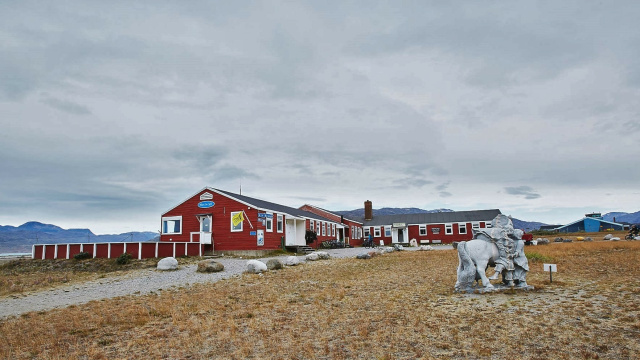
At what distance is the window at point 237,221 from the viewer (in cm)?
2945

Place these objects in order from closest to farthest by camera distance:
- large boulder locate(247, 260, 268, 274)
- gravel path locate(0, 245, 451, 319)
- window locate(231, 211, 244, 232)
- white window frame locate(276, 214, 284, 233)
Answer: gravel path locate(0, 245, 451, 319) → large boulder locate(247, 260, 268, 274) → window locate(231, 211, 244, 232) → white window frame locate(276, 214, 284, 233)

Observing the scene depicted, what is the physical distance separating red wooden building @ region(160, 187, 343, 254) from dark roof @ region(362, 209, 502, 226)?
30218mm

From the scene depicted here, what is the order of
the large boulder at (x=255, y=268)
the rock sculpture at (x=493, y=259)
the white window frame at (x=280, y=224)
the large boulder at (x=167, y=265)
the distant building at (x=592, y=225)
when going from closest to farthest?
the rock sculpture at (x=493, y=259) → the large boulder at (x=255, y=268) → the large boulder at (x=167, y=265) → the white window frame at (x=280, y=224) → the distant building at (x=592, y=225)

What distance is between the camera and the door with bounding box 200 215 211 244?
98.1ft

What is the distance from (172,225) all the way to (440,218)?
3946cm

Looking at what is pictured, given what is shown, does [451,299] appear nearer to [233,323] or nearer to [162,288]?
[233,323]

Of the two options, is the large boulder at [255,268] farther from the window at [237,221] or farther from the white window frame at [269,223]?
the white window frame at [269,223]

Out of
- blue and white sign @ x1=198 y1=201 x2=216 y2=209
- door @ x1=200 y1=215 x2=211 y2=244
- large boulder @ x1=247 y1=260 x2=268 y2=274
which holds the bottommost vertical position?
large boulder @ x1=247 y1=260 x2=268 y2=274

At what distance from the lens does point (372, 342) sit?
6.16m

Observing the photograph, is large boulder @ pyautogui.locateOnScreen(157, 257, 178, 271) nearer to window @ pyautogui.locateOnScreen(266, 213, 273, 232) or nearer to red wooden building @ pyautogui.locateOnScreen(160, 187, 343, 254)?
red wooden building @ pyautogui.locateOnScreen(160, 187, 343, 254)

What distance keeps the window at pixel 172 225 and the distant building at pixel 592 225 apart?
7864 cm

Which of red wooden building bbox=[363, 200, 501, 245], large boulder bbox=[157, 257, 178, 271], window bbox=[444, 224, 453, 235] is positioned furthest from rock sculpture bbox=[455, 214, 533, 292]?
window bbox=[444, 224, 453, 235]

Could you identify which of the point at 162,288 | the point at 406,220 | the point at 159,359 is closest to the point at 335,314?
the point at 159,359

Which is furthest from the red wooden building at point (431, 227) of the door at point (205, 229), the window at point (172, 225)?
the window at point (172, 225)
